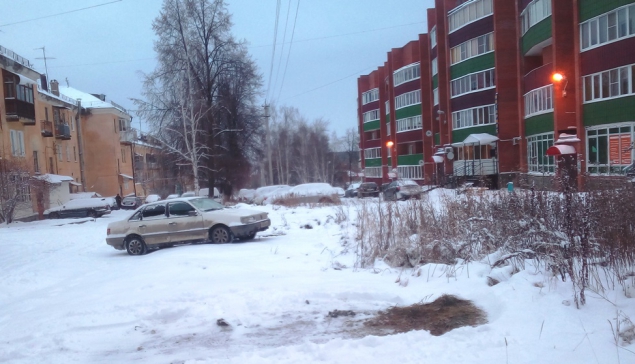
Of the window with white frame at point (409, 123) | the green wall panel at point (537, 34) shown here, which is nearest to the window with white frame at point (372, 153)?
the window with white frame at point (409, 123)

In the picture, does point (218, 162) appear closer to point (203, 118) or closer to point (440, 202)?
point (203, 118)

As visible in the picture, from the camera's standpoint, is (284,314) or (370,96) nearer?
(284,314)

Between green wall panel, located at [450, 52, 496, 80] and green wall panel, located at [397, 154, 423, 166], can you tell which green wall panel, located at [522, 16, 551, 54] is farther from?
green wall panel, located at [397, 154, 423, 166]

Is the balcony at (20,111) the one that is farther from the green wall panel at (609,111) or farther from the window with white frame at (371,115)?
the window with white frame at (371,115)

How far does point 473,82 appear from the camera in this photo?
37.1 m

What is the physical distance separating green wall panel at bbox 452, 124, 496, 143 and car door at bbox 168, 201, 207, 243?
27371mm

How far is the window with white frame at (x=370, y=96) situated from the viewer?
2527 inches

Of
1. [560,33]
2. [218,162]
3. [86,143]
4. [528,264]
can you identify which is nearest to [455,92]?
[560,33]

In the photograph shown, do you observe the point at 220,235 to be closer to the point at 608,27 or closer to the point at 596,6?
the point at 608,27

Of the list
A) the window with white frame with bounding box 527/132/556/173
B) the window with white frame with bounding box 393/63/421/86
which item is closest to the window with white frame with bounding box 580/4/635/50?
the window with white frame with bounding box 527/132/556/173

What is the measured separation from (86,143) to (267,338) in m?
54.6

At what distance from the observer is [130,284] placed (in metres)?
8.43

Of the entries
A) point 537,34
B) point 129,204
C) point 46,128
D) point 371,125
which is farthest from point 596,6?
point 371,125

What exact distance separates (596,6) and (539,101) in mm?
7321
